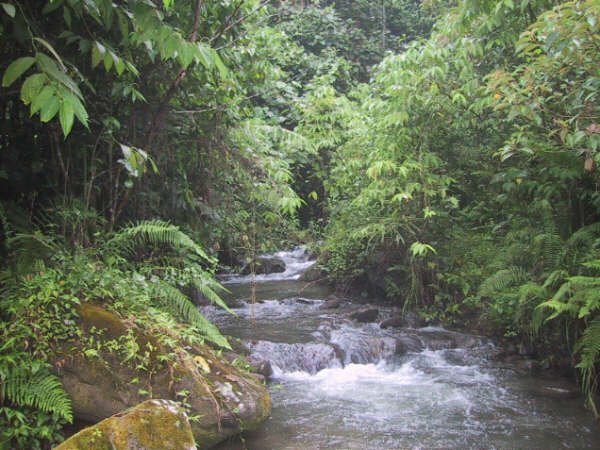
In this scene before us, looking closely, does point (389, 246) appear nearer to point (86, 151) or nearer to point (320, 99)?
point (320, 99)

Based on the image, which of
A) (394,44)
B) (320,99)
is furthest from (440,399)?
(394,44)

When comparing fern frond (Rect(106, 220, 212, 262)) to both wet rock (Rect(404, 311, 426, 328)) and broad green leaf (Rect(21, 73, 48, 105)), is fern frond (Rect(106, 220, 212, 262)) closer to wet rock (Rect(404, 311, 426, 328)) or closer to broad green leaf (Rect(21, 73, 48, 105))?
broad green leaf (Rect(21, 73, 48, 105))

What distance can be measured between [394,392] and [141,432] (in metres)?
3.94

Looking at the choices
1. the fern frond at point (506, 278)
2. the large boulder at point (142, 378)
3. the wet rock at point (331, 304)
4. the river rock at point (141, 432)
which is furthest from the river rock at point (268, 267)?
the river rock at point (141, 432)

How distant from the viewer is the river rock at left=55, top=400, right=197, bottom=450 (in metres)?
2.71

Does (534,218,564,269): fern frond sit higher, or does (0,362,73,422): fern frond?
(534,218,564,269): fern frond

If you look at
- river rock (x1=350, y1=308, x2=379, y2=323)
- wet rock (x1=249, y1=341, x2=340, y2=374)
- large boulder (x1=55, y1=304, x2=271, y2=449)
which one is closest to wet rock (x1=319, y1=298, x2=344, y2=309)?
river rock (x1=350, y1=308, x2=379, y2=323)

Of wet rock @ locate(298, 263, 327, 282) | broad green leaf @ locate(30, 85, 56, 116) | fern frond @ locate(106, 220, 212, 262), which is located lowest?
wet rock @ locate(298, 263, 327, 282)

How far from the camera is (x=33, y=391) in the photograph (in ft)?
10.3

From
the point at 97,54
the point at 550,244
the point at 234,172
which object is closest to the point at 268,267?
the point at 234,172

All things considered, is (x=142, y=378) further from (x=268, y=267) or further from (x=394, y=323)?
(x=268, y=267)

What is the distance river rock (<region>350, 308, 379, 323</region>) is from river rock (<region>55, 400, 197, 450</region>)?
6.16m

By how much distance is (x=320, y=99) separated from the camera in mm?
12031

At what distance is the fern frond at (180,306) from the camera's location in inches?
172
